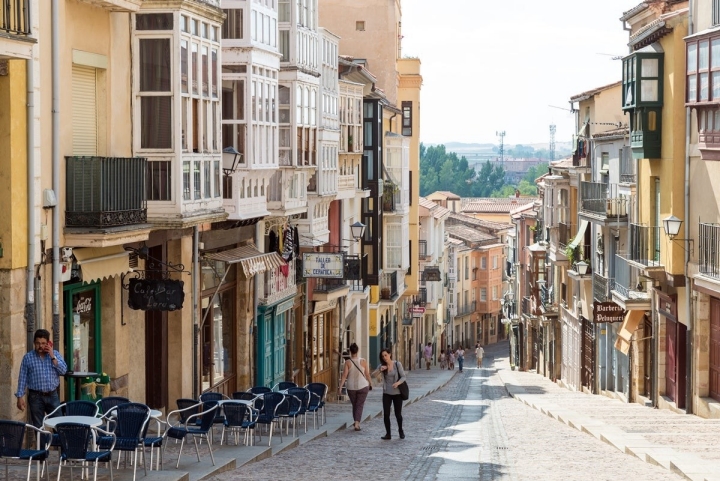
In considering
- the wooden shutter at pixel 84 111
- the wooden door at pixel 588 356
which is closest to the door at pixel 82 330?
the wooden shutter at pixel 84 111

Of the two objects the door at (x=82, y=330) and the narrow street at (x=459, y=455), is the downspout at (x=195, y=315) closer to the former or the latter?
the narrow street at (x=459, y=455)

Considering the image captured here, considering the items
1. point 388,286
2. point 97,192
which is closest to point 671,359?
point 97,192

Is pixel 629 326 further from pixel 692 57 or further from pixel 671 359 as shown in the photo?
pixel 692 57

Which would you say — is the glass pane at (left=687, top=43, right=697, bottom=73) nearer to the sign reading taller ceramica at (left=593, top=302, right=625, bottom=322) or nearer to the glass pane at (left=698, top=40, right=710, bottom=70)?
the glass pane at (left=698, top=40, right=710, bottom=70)

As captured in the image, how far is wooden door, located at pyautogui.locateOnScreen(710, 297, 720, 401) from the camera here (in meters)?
25.5

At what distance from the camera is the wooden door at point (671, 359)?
29234 millimetres

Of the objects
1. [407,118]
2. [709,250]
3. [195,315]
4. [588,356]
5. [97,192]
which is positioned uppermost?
[407,118]

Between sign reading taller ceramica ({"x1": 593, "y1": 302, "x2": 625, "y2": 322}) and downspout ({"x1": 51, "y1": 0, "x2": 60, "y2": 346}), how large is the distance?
20.4m

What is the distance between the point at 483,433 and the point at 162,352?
6.32 m

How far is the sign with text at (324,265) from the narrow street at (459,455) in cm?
453

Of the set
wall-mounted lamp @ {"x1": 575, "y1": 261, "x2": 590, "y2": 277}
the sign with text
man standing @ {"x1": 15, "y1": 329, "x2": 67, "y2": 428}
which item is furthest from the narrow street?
wall-mounted lamp @ {"x1": 575, "y1": 261, "x2": 590, "y2": 277}

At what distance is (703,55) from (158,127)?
448 inches

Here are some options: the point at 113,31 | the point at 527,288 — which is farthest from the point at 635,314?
the point at 527,288

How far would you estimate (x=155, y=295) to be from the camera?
19.9 meters
